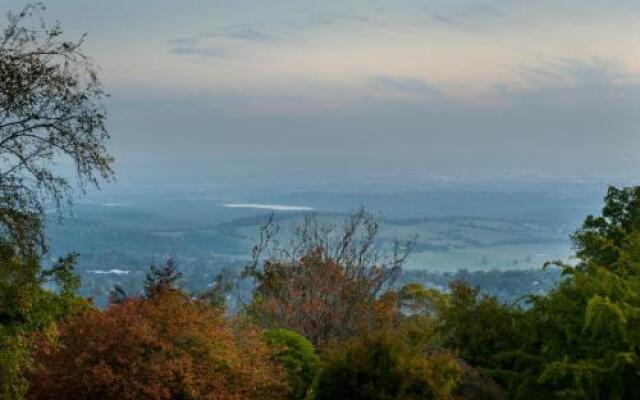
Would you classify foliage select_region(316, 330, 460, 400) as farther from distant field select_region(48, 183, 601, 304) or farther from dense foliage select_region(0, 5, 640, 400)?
distant field select_region(48, 183, 601, 304)

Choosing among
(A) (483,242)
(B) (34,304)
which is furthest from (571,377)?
(A) (483,242)

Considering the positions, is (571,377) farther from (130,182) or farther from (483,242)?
(130,182)

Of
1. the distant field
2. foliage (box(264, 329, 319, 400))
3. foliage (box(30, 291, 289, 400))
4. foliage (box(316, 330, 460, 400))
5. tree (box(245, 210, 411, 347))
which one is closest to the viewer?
foliage (box(30, 291, 289, 400))

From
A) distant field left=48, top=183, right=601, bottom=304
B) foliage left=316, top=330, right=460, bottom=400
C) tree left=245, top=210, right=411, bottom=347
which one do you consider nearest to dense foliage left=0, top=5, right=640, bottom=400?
foliage left=316, top=330, right=460, bottom=400

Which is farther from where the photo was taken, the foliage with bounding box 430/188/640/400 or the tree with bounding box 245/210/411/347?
the tree with bounding box 245/210/411/347

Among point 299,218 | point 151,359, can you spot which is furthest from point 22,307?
point 299,218

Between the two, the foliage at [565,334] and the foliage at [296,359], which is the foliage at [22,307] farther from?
the foliage at [565,334]

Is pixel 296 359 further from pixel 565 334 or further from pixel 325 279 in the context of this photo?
pixel 325 279

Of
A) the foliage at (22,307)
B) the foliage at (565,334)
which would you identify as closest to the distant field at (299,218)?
the foliage at (565,334)
